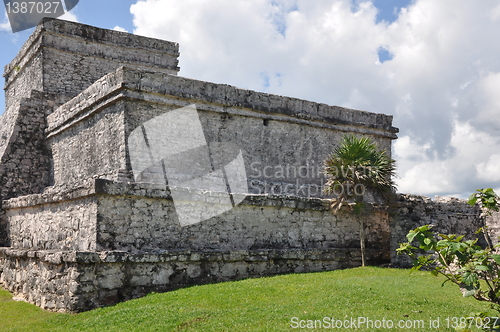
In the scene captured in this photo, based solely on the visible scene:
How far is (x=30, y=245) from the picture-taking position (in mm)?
10172

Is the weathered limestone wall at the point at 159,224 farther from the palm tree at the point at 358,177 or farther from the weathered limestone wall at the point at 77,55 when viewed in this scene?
the weathered limestone wall at the point at 77,55

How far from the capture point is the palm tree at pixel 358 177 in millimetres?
10266

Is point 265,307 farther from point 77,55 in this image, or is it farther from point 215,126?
point 77,55

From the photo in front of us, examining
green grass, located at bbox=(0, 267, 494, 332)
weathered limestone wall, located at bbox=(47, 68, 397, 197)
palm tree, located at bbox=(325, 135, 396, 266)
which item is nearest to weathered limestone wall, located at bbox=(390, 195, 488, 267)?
palm tree, located at bbox=(325, 135, 396, 266)

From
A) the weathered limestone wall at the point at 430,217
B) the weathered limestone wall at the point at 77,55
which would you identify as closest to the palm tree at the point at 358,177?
the weathered limestone wall at the point at 430,217

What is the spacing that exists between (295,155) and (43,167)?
22.6 ft

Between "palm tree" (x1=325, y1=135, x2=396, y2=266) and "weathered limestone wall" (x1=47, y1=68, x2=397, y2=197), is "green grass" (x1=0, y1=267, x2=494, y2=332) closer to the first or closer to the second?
"palm tree" (x1=325, y1=135, x2=396, y2=266)

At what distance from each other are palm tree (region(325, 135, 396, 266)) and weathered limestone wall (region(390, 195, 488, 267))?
0.57 metres

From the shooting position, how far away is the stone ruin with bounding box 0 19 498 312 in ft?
26.5

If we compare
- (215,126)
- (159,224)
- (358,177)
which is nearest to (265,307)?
(159,224)

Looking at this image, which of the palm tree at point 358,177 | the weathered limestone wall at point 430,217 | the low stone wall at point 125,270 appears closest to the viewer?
the low stone wall at point 125,270

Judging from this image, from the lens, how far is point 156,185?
8.36m

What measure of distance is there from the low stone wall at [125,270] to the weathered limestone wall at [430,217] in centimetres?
172

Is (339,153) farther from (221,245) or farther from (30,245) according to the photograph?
A: (30,245)
